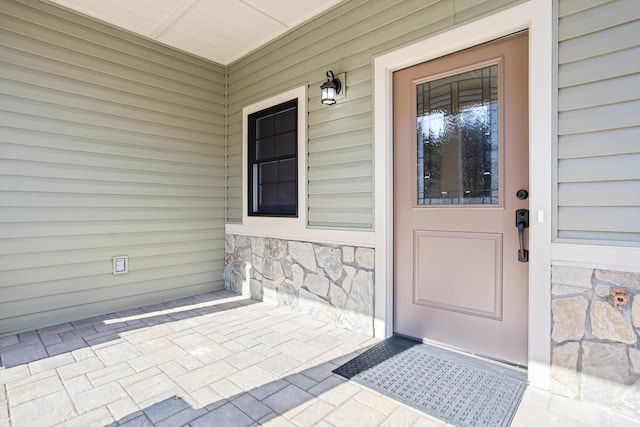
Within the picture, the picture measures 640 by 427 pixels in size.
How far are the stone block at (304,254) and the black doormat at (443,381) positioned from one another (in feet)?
3.36

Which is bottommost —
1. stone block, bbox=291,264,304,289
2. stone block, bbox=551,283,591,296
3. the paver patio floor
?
the paver patio floor

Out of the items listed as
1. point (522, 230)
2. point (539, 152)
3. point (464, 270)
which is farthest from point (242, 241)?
point (539, 152)

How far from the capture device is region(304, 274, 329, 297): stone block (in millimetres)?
3176

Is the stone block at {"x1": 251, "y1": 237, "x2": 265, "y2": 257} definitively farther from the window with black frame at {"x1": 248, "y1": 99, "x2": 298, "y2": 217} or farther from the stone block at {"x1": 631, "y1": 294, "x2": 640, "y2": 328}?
the stone block at {"x1": 631, "y1": 294, "x2": 640, "y2": 328}

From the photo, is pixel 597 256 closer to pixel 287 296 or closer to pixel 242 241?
pixel 287 296

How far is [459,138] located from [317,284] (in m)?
1.79

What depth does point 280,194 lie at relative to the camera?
3811 mm

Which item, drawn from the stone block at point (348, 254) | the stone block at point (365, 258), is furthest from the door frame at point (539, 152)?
the stone block at point (348, 254)

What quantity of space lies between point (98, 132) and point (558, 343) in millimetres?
4118

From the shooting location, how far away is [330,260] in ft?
10.3

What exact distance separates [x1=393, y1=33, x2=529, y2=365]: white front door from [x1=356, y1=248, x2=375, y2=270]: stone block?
0.19 metres

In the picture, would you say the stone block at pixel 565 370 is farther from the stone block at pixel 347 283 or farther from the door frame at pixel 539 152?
the stone block at pixel 347 283

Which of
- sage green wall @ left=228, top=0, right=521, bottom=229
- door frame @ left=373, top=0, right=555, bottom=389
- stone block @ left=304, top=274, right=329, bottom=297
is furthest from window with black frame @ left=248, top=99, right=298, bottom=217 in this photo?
door frame @ left=373, top=0, right=555, bottom=389

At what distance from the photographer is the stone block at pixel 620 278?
68.9 inches
